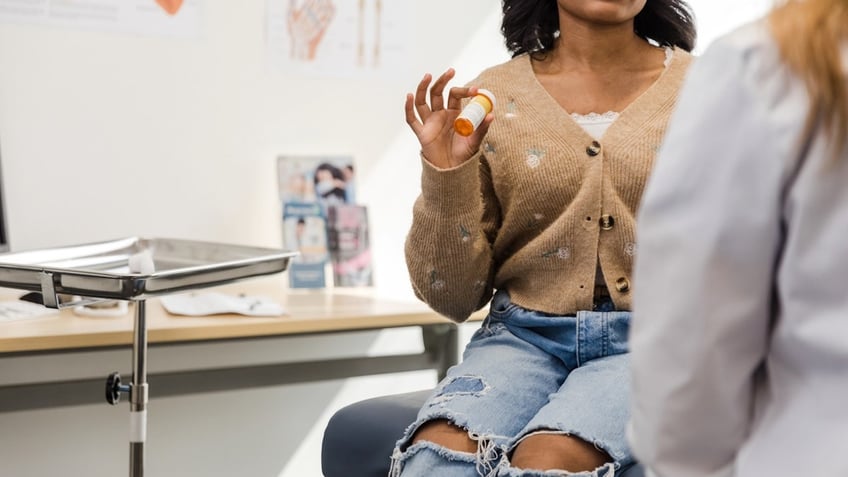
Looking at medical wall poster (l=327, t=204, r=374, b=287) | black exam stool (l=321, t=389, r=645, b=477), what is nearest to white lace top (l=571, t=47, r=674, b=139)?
black exam stool (l=321, t=389, r=645, b=477)

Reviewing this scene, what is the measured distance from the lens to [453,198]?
142cm

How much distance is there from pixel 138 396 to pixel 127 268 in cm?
33

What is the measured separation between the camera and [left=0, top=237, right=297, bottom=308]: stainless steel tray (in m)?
1.48

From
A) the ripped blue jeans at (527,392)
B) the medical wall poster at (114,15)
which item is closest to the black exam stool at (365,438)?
the ripped blue jeans at (527,392)

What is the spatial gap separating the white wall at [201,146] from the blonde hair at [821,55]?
184 centimetres

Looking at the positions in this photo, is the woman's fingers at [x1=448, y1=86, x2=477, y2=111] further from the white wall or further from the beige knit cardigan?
the white wall

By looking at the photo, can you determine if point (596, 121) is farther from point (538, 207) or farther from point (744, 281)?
point (744, 281)

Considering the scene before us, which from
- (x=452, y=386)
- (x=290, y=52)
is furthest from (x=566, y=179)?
(x=290, y=52)

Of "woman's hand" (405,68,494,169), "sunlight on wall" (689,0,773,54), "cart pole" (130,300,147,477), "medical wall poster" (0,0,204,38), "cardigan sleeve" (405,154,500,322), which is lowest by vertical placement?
"cart pole" (130,300,147,477)

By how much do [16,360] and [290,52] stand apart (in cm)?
95

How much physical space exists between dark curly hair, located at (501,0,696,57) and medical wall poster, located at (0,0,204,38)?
3.04 feet

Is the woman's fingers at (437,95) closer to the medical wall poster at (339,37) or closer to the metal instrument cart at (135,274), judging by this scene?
the metal instrument cart at (135,274)

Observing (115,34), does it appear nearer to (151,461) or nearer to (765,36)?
(151,461)

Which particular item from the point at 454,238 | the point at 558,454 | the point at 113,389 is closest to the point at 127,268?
the point at 113,389
